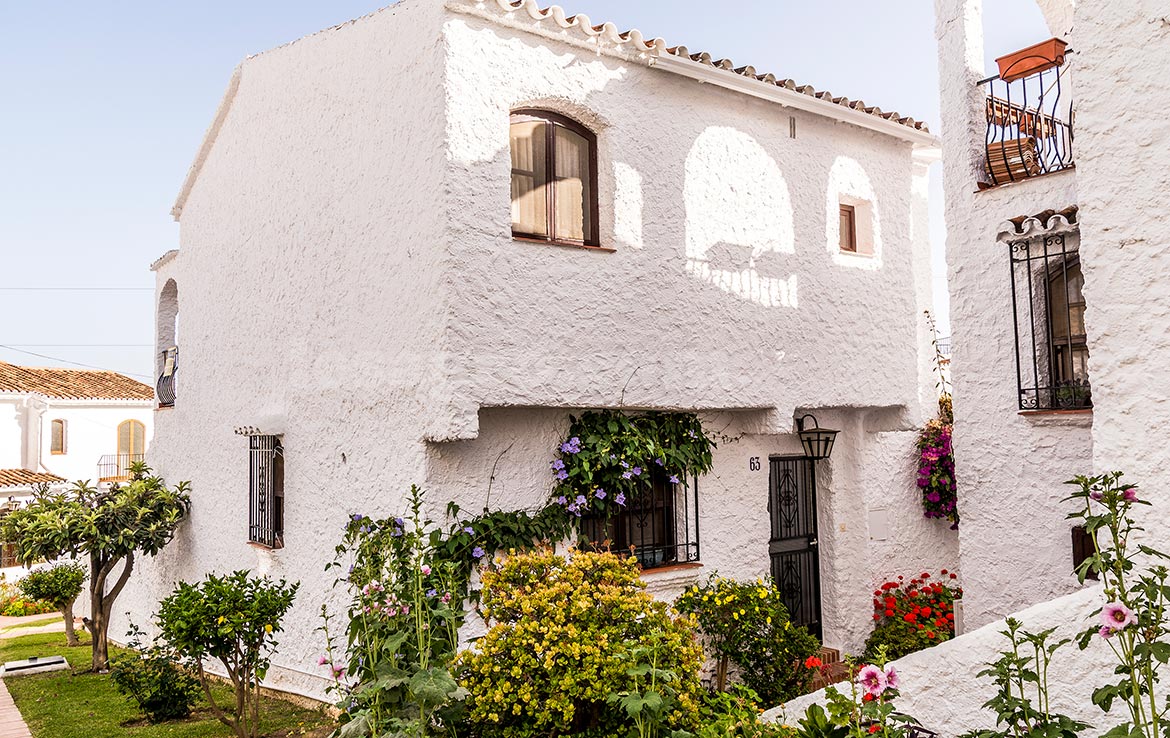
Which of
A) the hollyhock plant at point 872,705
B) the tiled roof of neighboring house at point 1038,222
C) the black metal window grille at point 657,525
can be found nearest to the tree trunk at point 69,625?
the black metal window grille at point 657,525

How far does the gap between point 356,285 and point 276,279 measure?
80.1 inches

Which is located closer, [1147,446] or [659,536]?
[1147,446]

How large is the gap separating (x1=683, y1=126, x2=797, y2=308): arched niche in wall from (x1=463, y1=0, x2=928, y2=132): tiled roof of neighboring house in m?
0.67

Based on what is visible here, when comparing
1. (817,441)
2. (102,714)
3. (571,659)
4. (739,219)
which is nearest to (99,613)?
(102,714)

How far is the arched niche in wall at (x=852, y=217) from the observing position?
10.2 m

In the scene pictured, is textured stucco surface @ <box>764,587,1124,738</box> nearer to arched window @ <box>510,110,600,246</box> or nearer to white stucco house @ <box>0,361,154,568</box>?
arched window @ <box>510,110,600,246</box>

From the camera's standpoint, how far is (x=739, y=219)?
9.26m

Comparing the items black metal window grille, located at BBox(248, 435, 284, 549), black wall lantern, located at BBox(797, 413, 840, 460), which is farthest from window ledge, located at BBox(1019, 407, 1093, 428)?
black metal window grille, located at BBox(248, 435, 284, 549)

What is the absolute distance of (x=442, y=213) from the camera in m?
7.18

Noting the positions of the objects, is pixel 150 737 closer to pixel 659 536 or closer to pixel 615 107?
pixel 659 536

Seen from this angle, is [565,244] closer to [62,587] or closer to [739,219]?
[739,219]

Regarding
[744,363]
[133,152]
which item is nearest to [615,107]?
[744,363]

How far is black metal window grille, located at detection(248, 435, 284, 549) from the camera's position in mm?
9711

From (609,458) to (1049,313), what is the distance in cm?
401
